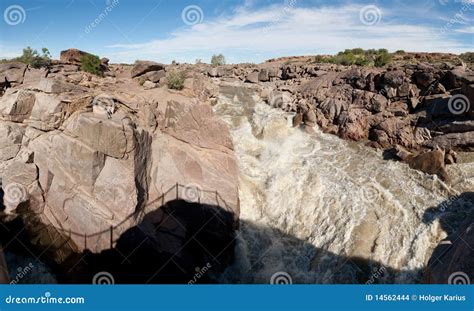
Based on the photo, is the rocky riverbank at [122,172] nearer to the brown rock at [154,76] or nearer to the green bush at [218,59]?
the brown rock at [154,76]

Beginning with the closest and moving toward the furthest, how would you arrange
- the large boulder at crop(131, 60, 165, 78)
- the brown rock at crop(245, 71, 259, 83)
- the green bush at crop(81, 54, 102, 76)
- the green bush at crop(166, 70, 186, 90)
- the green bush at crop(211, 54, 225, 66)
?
1. the green bush at crop(166, 70, 186, 90)
2. the large boulder at crop(131, 60, 165, 78)
3. the green bush at crop(81, 54, 102, 76)
4. the brown rock at crop(245, 71, 259, 83)
5. the green bush at crop(211, 54, 225, 66)

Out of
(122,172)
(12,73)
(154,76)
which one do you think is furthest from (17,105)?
(154,76)

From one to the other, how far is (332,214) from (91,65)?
14.6m

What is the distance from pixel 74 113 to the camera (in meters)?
10.1

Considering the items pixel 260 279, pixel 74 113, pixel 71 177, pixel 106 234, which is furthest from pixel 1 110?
pixel 260 279

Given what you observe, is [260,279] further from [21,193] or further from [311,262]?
[21,193]

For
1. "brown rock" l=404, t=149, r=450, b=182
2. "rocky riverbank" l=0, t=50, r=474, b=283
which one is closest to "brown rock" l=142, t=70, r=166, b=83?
"rocky riverbank" l=0, t=50, r=474, b=283

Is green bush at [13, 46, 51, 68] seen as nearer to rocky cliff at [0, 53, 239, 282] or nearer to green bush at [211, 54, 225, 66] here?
rocky cliff at [0, 53, 239, 282]

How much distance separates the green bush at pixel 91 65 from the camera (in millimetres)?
16312

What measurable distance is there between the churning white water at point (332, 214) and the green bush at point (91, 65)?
830 cm

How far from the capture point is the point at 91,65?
1673 centimetres

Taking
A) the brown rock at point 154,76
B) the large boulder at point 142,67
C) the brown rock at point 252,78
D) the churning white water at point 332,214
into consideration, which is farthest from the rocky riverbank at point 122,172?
the brown rock at point 252,78

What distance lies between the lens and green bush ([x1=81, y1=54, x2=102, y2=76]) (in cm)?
1631

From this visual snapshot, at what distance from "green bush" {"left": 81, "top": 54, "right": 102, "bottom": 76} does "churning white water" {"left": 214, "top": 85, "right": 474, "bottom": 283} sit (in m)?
8.30
